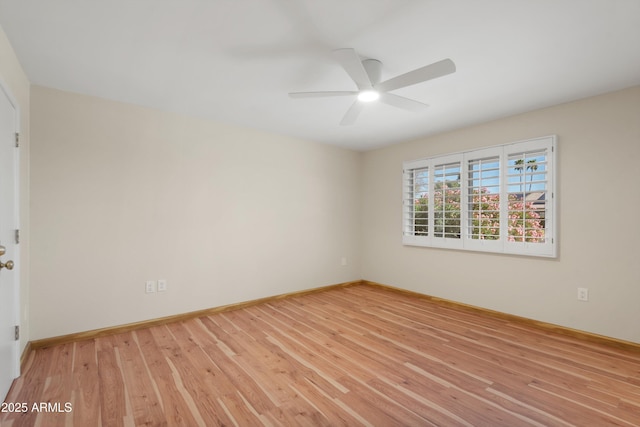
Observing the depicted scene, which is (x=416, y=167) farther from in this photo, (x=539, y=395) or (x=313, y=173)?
(x=539, y=395)

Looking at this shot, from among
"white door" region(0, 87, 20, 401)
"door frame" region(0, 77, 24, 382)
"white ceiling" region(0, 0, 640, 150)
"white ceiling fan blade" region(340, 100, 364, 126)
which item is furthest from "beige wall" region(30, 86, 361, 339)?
"white ceiling fan blade" region(340, 100, 364, 126)

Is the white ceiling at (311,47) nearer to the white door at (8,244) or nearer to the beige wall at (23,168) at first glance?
the beige wall at (23,168)

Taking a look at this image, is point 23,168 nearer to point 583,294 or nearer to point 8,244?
point 8,244

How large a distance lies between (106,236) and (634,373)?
463 centimetres

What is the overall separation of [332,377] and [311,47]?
2.35 metres

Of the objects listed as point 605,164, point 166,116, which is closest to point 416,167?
point 605,164

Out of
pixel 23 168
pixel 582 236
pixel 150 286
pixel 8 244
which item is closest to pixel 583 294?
pixel 582 236

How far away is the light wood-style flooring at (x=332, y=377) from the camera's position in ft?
5.77

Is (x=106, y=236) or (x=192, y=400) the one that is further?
(x=106, y=236)

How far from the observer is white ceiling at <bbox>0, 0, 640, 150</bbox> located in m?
1.71

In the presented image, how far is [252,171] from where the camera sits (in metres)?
4.00

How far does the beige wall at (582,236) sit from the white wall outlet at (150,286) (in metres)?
3.61

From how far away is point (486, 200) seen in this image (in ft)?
11.9

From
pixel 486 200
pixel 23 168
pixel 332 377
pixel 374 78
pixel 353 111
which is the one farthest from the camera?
pixel 486 200
